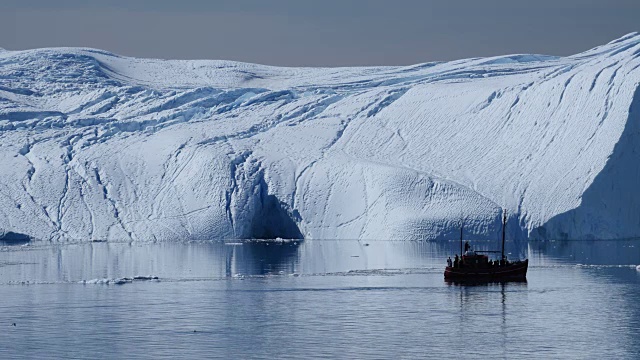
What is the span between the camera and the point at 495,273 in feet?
124

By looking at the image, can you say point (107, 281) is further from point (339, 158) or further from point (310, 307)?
point (339, 158)

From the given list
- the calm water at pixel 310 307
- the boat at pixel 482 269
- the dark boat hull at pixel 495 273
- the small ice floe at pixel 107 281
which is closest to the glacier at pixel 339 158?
the calm water at pixel 310 307

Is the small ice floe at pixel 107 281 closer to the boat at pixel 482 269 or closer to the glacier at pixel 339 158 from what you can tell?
the boat at pixel 482 269

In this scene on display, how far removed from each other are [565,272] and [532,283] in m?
3.11

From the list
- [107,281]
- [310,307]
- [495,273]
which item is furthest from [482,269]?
[107,281]

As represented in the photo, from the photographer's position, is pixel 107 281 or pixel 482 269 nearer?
pixel 107 281

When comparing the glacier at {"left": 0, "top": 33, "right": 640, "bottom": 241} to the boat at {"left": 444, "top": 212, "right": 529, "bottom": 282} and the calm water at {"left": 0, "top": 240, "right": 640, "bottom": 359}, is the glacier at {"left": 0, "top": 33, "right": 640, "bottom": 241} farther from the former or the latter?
the boat at {"left": 444, "top": 212, "right": 529, "bottom": 282}

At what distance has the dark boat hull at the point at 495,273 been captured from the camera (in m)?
37.1

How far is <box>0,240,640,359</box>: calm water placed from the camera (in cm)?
2441

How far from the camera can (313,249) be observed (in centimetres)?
4984

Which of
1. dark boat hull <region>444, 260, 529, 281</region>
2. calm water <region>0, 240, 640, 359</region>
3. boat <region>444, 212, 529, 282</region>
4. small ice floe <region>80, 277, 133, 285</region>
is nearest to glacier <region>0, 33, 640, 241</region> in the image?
calm water <region>0, 240, 640, 359</region>

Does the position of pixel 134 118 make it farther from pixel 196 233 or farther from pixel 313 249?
pixel 313 249

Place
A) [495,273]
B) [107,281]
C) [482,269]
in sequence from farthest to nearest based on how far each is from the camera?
[482,269] → [495,273] → [107,281]

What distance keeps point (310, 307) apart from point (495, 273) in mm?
9305
